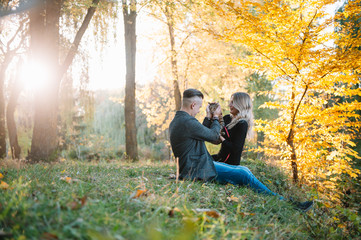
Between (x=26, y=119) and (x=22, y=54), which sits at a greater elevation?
(x=22, y=54)

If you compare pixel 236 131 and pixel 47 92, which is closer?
pixel 236 131

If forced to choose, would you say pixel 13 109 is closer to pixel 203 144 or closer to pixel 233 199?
pixel 203 144

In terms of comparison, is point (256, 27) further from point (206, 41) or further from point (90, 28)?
point (206, 41)

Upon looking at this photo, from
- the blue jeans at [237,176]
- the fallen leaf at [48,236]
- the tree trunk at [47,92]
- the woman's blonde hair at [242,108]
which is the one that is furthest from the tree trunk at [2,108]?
the fallen leaf at [48,236]

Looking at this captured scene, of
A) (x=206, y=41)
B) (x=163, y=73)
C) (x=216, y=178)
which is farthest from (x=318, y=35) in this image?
(x=163, y=73)

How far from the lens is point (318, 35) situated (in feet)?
17.3

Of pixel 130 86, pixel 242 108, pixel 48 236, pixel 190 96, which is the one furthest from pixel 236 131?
pixel 130 86

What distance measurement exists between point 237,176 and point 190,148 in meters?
0.88

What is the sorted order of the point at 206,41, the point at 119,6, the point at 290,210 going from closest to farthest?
the point at 290,210 < the point at 119,6 < the point at 206,41

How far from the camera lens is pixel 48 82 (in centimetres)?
654

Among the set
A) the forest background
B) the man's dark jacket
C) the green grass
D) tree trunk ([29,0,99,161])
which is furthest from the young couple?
Answer: tree trunk ([29,0,99,161])

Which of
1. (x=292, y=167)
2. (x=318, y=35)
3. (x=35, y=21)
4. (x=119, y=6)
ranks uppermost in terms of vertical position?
(x=119, y=6)

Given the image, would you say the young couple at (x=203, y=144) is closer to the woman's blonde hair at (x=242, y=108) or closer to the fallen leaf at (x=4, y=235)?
the woman's blonde hair at (x=242, y=108)

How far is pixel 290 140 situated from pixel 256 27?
2.79 metres
